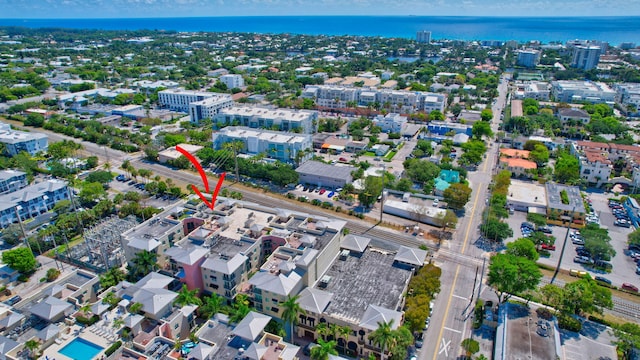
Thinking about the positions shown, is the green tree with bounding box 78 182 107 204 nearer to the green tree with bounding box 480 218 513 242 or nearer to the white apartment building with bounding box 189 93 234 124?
the white apartment building with bounding box 189 93 234 124

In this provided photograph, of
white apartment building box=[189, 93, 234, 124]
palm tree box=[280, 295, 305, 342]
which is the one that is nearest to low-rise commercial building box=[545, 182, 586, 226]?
palm tree box=[280, 295, 305, 342]

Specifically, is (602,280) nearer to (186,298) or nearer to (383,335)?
(383,335)

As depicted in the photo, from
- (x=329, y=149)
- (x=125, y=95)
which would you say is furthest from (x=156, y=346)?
(x=125, y=95)

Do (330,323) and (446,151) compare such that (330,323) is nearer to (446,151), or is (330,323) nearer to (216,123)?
(446,151)

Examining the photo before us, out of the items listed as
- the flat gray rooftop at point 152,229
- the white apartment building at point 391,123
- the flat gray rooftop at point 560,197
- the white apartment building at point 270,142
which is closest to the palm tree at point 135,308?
the flat gray rooftop at point 152,229

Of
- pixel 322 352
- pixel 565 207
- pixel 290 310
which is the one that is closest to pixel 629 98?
pixel 565 207

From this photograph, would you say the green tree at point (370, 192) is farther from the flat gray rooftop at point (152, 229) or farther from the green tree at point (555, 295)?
the flat gray rooftop at point (152, 229)

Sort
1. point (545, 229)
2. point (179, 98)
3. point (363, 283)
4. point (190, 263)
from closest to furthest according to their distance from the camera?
point (190, 263), point (363, 283), point (545, 229), point (179, 98)
